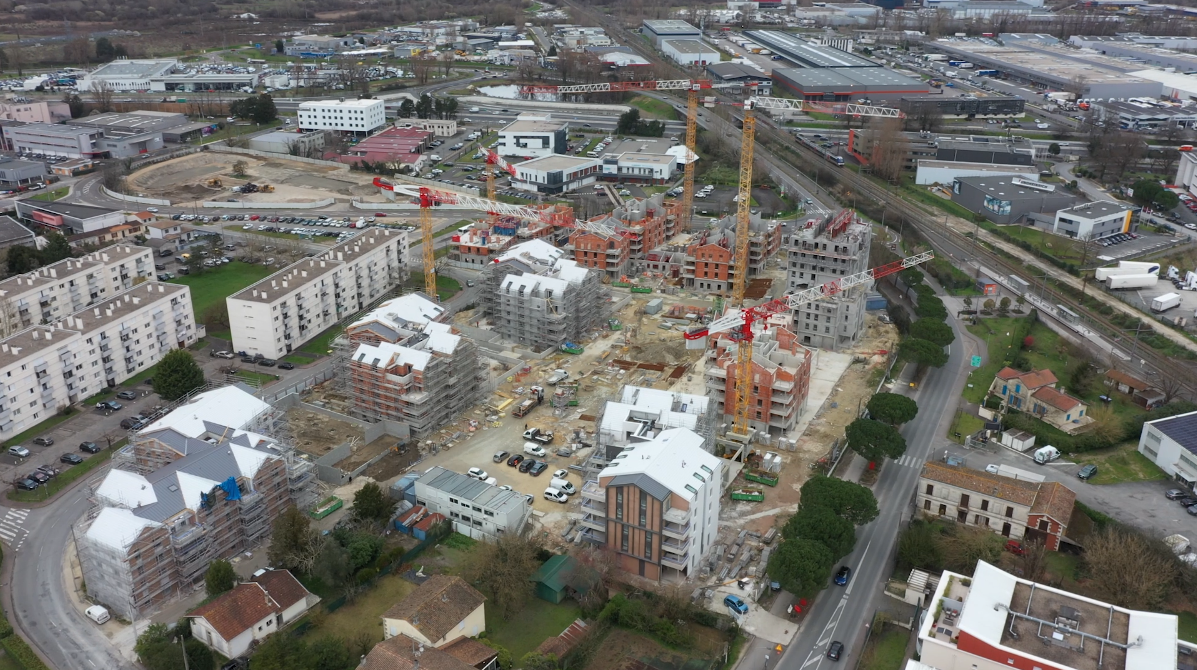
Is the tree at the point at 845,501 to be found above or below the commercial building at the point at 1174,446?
above

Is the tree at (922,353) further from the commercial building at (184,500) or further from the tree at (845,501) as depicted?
the commercial building at (184,500)

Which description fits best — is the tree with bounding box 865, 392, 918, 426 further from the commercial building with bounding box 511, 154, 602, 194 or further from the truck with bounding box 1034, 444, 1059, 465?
the commercial building with bounding box 511, 154, 602, 194

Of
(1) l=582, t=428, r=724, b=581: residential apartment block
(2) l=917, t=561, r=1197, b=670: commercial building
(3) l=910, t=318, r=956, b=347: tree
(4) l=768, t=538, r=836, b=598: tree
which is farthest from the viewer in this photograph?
(3) l=910, t=318, r=956, b=347: tree

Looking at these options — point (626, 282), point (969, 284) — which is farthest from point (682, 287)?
point (969, 284)

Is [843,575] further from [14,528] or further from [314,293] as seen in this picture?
[314,293]

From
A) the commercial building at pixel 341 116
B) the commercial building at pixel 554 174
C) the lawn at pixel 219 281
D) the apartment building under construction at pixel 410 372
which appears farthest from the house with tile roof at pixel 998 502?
the commercial building at pixel 341 116

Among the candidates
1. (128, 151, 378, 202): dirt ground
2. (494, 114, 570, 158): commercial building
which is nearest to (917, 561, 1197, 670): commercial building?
(128, 151, 378, 202): dirt ground

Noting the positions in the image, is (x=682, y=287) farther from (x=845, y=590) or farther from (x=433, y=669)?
(x=433, y=669)
